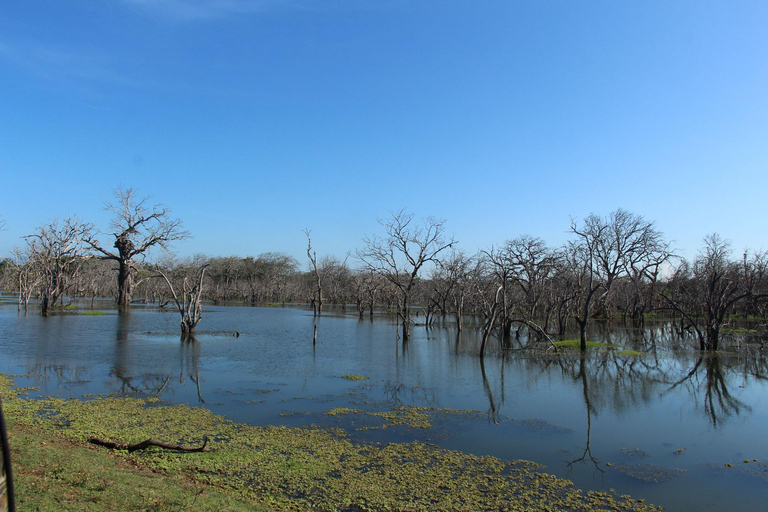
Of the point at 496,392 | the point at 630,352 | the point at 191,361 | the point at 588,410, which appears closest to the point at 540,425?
the point at 588,410

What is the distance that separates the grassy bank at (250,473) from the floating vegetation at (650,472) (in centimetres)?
127

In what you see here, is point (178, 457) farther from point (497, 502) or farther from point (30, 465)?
point (497, 502)

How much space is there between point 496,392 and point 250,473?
918 centimetres

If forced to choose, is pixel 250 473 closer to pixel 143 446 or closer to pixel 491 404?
pixel 143 446

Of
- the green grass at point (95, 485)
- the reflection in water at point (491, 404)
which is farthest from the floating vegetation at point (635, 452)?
the green grass at point (95, 485)

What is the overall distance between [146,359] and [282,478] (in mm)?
13203

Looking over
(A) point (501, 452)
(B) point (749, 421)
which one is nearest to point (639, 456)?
(A) point (501, 452)

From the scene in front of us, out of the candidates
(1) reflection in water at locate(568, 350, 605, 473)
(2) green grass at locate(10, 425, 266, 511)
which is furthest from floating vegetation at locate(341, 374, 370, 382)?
(2) green grass at locate(10, 425, 266, 511)

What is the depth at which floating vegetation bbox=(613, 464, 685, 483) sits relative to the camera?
28.0 feet

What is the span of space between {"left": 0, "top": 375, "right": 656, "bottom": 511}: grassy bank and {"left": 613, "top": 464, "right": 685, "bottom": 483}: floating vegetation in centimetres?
127

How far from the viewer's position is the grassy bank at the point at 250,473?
6.06 m

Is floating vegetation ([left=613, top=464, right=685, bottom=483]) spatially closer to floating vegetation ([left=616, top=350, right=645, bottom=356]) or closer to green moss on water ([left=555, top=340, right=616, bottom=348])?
floating vegetation ([left=616, top=350, right=645, bottom=356])

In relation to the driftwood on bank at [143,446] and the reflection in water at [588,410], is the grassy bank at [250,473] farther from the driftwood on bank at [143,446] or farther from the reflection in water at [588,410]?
the reflection in water at [588,410]

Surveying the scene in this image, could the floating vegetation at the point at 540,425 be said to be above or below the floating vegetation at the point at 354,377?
below
